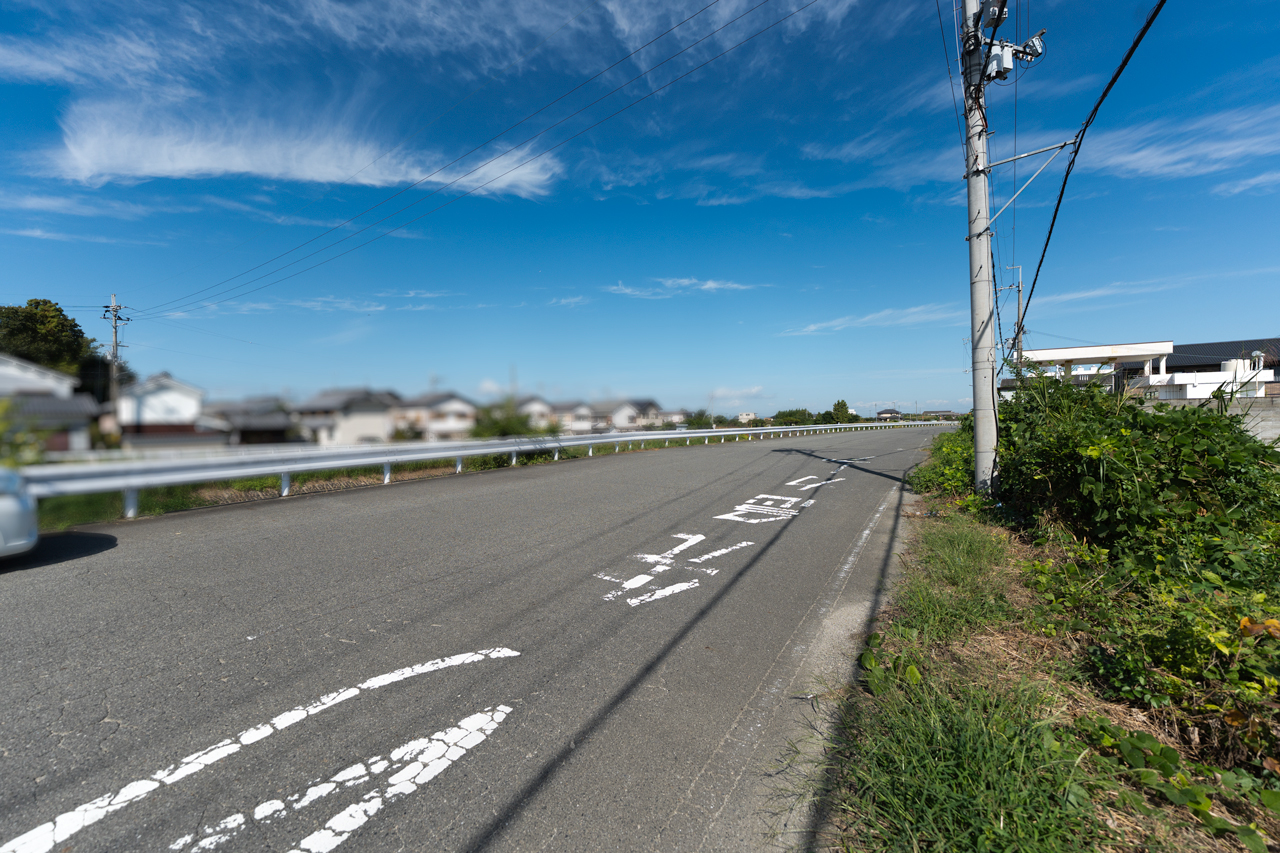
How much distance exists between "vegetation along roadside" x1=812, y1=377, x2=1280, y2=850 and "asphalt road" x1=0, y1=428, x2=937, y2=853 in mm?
538

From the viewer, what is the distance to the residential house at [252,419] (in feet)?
4.99

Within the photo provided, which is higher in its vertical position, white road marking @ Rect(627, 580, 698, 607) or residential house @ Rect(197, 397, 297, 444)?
residential house @ Rect(197, 397, 297, 444)

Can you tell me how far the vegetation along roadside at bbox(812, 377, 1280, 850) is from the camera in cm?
193

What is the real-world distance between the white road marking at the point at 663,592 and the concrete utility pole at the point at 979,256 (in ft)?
18.6

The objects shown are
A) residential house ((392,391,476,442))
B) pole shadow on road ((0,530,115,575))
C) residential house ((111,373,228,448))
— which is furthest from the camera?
pole shadow on road ((0,530,115,575))

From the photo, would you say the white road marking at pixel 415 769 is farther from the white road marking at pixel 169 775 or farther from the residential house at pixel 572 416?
the residential house at pixel 572 416

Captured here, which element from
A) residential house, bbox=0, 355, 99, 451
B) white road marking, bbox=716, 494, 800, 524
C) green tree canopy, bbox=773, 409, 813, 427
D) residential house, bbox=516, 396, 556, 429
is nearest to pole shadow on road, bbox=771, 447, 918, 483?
white road marking, bbox=716, 494, 800, 524

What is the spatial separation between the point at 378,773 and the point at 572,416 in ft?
6.07

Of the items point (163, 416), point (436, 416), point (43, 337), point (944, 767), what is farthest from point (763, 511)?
point (43, 337)

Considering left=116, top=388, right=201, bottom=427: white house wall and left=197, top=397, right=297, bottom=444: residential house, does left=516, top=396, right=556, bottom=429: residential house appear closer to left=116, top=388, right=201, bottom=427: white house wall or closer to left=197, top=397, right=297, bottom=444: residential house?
left=197, top=397, right=297, bottom=444: residential house

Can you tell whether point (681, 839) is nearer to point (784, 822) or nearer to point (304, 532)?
point (784, 822)

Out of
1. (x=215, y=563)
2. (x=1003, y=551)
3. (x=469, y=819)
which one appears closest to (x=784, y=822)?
(x=469, y=819)

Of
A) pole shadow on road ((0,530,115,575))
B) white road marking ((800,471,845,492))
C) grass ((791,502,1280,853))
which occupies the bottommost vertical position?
white road marking ((800,471,845,492))

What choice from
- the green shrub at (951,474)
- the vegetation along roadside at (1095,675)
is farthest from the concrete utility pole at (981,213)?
the vegetation along roadside at (1095,675)
